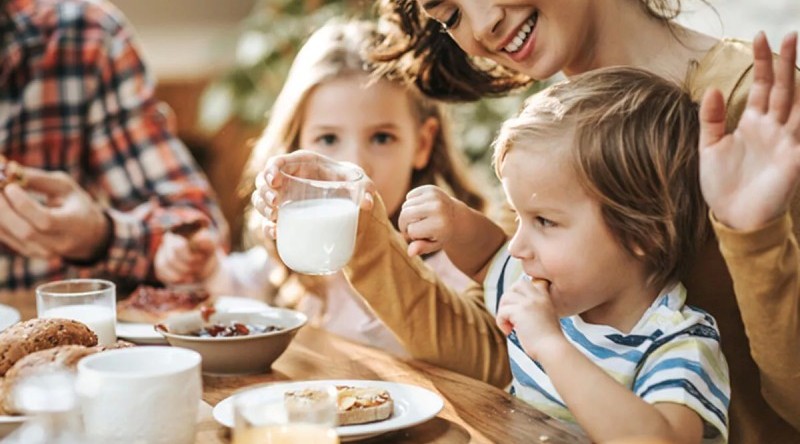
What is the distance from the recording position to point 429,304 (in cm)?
189

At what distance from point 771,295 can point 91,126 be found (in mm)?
2097

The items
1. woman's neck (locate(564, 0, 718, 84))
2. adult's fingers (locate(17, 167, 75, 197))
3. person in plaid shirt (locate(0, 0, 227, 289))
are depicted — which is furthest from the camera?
person in plaid shirt (locate(0, 0, 227, 289))

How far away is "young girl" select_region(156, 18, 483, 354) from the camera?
96.7 inches

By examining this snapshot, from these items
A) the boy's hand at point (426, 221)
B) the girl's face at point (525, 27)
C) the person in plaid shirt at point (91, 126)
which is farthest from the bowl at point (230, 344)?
the person in plaid shirt at point (91, 126)

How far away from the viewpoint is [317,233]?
1.60 metres

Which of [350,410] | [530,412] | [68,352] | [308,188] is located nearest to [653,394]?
[530,412]

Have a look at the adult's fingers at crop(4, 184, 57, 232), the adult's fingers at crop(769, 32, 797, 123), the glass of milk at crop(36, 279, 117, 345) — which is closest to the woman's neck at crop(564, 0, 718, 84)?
the adult's fingers at crop(769, 32, 797, 123)

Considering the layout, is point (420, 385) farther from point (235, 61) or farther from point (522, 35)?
point (235, 61)

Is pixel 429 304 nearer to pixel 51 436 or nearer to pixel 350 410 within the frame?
pixel 350 410

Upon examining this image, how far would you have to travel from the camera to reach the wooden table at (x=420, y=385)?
1.42 metres

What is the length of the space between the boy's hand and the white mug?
56 centimetres

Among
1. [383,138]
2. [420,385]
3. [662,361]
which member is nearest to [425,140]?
[383,138]

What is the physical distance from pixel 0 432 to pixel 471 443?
0.60 meters

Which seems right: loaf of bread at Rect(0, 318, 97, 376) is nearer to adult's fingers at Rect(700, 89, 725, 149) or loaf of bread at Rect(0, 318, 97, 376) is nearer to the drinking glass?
the drinking glass
